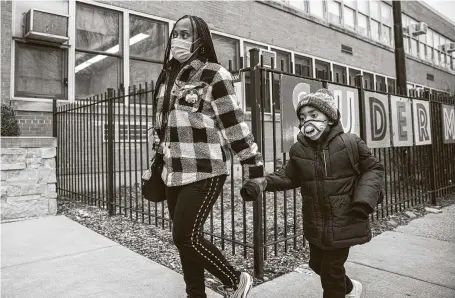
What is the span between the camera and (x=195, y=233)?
2027 mm

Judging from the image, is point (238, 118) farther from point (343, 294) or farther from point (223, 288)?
point (343, 294)

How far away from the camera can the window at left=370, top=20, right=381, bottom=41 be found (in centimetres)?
1679

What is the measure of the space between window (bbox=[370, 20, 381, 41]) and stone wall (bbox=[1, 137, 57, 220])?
52.1 ft

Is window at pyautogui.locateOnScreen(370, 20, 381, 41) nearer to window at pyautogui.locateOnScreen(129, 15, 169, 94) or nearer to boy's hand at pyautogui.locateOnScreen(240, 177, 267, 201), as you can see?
window at pyautogui.locateOnScreen(129, 15, 169, 94)

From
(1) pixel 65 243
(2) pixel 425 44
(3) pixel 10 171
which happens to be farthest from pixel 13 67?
(2) pixel 425 44

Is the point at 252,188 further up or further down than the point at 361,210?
further up

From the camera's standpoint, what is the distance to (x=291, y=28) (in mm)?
12594

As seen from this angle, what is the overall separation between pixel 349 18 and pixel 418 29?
6546mm

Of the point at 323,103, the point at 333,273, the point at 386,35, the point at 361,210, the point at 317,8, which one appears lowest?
the point at 333,273

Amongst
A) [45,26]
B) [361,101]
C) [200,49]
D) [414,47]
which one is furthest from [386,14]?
[200,49]

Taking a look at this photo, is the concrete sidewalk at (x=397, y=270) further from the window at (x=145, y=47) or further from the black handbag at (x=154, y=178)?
the window at (x=145, y=47)

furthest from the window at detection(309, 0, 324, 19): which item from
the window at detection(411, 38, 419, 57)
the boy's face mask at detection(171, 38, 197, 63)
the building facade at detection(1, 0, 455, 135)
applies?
the boy's face mask at detection(171, 38, 197, 63)

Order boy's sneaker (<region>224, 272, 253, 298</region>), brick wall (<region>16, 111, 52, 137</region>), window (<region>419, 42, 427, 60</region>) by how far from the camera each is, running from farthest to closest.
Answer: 1. window (<region>419, 42, 427, 60</region>)
2. brick wall (<region>16, 111, 52, 137</region>)
3. boy's sneaker (<region>224, 272, 253, 298</region>)

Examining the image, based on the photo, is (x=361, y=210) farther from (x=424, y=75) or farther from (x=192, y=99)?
(x=424, y=75)
